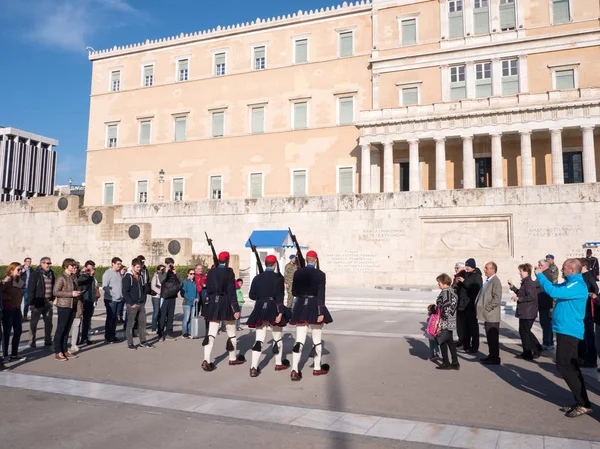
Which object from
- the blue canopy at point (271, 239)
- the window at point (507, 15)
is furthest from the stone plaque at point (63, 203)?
the window at point (507, 15)

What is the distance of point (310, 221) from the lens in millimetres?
28031

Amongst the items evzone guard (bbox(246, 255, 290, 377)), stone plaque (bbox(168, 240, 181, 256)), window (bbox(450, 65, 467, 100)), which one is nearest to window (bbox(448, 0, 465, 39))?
window (bbox(450, 65, 467, 100))

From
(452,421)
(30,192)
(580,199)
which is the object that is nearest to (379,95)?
(580,199)

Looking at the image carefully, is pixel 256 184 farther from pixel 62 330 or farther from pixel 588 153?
pixel 62 330

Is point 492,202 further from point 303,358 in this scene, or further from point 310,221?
point 303,358

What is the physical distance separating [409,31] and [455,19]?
3458mm

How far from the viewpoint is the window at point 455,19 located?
35.6m

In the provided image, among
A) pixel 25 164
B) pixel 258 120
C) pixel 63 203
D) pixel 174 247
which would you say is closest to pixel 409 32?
pixel 258 120

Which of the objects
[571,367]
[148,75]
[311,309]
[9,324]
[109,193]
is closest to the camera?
[571,367]

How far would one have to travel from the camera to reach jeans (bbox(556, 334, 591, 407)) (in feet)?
19.4

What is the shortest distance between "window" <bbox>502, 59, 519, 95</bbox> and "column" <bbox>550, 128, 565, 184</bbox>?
5264 millimetres

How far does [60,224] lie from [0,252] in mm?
6271

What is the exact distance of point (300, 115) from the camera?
40344 mm

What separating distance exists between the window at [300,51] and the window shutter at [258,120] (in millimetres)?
5145
